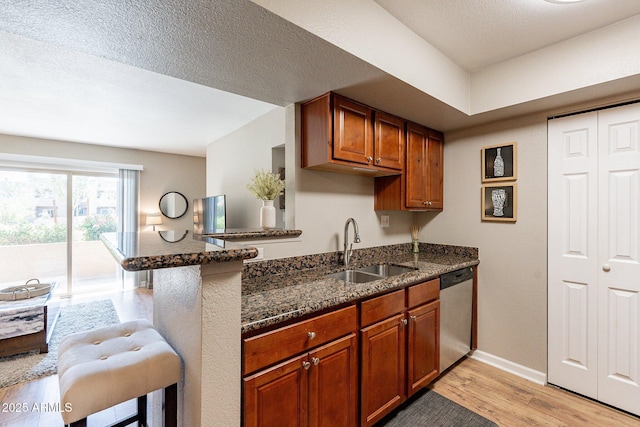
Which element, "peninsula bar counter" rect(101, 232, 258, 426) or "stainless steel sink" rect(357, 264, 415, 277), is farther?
"stainless steel sink" rect(357, 264, 415, 277)

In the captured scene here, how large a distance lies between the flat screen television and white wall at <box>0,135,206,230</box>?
142cm

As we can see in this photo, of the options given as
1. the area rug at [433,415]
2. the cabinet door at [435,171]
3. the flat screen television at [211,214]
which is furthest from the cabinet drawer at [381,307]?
the flat screen television at [211,214]

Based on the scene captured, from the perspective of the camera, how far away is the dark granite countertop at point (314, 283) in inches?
50.7

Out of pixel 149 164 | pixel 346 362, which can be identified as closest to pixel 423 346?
pixel 346 362

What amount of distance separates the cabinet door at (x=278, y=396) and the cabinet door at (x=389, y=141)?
1529 mm

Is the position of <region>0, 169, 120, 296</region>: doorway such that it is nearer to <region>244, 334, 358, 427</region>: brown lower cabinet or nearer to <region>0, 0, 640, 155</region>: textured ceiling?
<region>0, 0, 640, 155</region>: textured ceiling

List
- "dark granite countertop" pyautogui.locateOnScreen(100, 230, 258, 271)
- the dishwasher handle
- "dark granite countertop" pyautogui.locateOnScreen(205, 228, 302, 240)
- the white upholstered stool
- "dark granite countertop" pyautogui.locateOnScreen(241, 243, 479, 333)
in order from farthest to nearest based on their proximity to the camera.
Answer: the dishwasher handle, "dark granite countertop" pyautogui.locateOnScreen(205, 228, 302, 240), "dark granite countertop" pyautogui.locateOnScreen(241, 243, 479, 333), the white upholstered stool, "dark granite countertop" pyautogui.locateOnScreen(100, 230, 258, 271)

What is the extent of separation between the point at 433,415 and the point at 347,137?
1.92m

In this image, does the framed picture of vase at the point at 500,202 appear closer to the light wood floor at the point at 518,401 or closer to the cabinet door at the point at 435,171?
the cabinet door at the point at 435,171

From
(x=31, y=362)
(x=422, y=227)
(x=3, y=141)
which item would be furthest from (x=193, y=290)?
A: (x=3, y=141)

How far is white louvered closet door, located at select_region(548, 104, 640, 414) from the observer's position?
1.93 metres

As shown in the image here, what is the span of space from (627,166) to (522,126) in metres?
0.71

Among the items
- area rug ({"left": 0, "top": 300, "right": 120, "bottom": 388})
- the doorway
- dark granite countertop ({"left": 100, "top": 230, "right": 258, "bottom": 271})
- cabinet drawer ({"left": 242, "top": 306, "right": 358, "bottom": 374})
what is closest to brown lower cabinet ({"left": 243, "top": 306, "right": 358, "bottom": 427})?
cabinet drawer ({"left": 242, "top": 306, "right": 358, "bottom": 374})

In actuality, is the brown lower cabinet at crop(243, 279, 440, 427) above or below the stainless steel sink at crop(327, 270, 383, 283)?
below
